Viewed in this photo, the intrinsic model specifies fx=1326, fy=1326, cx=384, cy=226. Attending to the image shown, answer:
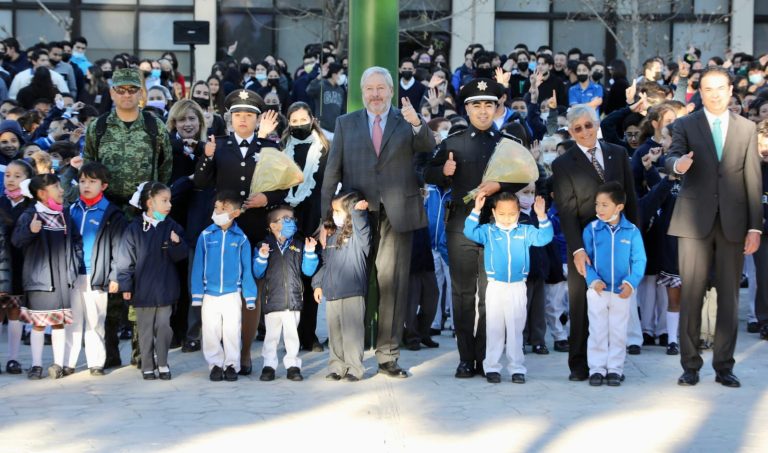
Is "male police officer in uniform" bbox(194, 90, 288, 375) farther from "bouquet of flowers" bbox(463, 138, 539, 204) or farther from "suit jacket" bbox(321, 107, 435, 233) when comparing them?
"bouquet of flowers" bbox(463, 138, 539, 204)

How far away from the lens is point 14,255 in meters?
10.2

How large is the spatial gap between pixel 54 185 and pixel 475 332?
329 centimetres

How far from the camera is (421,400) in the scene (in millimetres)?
8672

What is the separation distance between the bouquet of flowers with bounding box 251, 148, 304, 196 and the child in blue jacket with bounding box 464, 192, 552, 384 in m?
1.43

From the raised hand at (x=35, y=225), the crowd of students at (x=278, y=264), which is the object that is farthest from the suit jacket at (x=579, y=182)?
the raised hand at (x=35, y=225)

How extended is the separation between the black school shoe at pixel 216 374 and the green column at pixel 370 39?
8.38 feet

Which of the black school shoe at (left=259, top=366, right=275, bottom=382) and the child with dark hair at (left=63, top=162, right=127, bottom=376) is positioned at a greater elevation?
Answer: the child with dark hair at (left=63, top=162, right=127, bottom=376)

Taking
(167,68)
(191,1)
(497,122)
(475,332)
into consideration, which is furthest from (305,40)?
(475,332)

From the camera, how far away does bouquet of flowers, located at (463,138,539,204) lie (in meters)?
9.23

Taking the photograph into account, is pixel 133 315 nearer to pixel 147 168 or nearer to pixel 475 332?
pixel 147 168

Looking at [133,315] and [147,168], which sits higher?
[147,168]

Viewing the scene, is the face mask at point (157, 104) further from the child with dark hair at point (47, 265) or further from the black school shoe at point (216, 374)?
the black school shoe at point (216, 374)

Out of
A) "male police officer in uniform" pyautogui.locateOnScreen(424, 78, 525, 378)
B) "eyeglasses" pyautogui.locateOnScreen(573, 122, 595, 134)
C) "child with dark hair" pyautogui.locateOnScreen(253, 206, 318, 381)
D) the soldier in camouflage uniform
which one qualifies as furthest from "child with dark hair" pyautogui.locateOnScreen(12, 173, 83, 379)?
"eyeglasses" pyautogui.locateOnScreen(573, 122, 595, 134)

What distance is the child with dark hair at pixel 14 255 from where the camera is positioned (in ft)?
32.6
